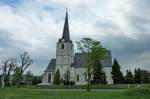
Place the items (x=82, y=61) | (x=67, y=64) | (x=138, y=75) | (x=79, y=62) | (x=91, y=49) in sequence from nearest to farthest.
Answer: (x=91, y=49), (x=138, y=75), (x=67, y=64), (x=82, y=61), (x=79, y=62)

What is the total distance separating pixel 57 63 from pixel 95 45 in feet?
175

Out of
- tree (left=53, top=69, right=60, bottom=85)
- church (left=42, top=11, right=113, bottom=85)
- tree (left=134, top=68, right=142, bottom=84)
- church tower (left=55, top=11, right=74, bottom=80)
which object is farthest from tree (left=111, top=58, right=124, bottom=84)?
tree (left=53, top=69, right=60, bottom=85)

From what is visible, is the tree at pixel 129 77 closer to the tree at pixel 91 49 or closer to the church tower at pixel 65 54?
the church tower at pixel 65 54

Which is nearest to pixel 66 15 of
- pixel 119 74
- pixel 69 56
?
pixel 69 56

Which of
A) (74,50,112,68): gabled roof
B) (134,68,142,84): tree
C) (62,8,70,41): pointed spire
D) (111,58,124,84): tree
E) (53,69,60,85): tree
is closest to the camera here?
(111,58,124,84): tree

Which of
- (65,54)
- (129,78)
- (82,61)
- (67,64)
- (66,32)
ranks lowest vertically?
(129,78)

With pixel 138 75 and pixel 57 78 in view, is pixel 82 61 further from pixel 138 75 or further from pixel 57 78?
pixel 138 75

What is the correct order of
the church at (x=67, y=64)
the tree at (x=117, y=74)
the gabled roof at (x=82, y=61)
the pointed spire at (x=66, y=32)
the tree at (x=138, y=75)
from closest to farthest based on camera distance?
the tree at (x=117, y=74) → the tree at (x=138, y=75) → the pointed spire at (x=66, y=32) → the church at (x=67, y=64) → the gabled roof at (x=82, y=61)

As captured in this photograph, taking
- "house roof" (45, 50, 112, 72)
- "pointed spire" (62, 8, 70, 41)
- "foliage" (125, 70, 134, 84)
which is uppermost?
"pointed spire" (62, 8, 70, 41)

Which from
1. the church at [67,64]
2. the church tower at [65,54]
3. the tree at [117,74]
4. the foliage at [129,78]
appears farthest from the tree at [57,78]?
the foliage at [129,78]

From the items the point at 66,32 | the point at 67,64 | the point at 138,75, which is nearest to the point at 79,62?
the point at 67,64

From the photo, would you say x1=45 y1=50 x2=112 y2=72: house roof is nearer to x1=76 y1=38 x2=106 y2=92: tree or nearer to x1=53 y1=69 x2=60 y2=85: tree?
x1=53 y1=69 x2=60 y2=85: tree

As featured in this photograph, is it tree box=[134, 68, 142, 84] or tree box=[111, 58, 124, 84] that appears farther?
tree box=[134, 68, 142, 84]

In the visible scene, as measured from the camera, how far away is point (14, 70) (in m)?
82.2
